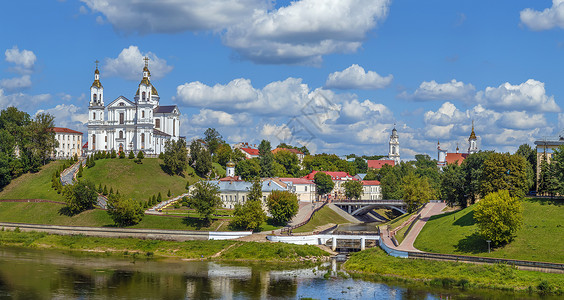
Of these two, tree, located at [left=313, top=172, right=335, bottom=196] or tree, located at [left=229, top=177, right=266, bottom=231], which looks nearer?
tree, located at [left=229, top=177, right=266, bottom=231]

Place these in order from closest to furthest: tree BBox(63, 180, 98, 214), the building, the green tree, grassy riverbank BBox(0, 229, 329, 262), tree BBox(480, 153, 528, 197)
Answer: grassy riverbank BBox(0, 229, 329, 262) → tree BBox(480, 153, 528, 197) → the green tree → tree BBox(63, 180, 98, 214) → the building

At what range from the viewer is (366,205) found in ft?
429

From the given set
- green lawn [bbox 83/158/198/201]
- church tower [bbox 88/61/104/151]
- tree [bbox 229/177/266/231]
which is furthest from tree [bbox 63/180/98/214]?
church tower [bbox 88/61/104/151]

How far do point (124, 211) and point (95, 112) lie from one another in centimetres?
5925

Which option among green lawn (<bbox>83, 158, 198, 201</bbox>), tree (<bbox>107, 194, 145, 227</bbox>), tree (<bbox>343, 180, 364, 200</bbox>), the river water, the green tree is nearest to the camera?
the river water

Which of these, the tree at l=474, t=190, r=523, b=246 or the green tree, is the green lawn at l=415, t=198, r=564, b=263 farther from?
the green tree

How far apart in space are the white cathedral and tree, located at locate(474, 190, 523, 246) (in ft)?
297

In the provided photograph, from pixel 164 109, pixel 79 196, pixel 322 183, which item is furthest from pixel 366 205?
pixel 79 196

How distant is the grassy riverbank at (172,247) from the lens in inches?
3145

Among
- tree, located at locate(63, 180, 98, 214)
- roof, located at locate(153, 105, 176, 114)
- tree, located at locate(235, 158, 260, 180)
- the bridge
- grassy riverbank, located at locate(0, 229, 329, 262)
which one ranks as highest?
roof, located at locate(153, 105, 176, 114)

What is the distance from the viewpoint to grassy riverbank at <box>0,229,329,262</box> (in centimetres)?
7988

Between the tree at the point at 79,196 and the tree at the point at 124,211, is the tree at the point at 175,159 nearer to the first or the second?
the tree at the point at 79,196

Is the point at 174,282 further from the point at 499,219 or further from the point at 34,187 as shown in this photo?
the point at 34,187

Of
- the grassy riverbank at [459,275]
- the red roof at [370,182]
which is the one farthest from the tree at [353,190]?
the grassy riverbank at [459,275]
